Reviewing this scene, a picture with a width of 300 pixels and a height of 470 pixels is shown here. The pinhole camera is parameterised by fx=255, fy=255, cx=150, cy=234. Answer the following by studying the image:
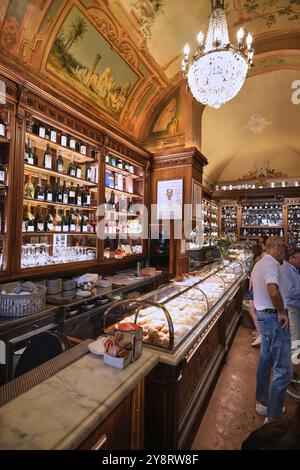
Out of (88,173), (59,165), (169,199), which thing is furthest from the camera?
(169,199)

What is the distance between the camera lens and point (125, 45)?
14.9 ft

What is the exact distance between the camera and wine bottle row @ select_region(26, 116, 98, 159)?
351 centimetres

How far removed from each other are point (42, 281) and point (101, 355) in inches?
86.7

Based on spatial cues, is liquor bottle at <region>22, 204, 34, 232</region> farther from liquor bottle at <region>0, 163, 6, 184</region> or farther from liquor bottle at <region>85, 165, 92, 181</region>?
liquor bottle at <region>85, 165, 92, 181</region>

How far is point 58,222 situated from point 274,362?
11.3ft

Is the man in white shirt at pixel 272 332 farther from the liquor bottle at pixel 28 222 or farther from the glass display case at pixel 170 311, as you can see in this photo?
the liquor bottle at pixel 28 222

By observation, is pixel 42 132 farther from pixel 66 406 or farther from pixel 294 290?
pixel 294 290

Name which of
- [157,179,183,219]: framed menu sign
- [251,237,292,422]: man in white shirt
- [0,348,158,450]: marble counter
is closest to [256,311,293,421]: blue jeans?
[251,237,292,422]: man in white shirt

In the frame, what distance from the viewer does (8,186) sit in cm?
306

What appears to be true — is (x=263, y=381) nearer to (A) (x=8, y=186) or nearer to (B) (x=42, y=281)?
(B) (x=42, y=281)

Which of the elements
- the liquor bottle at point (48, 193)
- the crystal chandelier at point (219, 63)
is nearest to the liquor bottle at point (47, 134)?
the liquor bottle at point (48, 193)

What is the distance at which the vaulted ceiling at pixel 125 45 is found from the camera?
136 inches

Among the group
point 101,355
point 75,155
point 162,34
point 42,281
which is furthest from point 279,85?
point 101,355

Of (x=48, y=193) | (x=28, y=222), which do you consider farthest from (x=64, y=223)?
(x=28, y=222)
